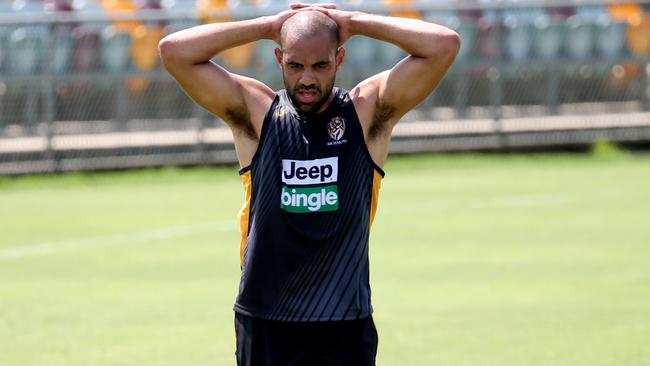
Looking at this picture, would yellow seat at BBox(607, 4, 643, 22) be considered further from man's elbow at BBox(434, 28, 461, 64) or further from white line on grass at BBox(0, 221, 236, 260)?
man's elbow at BBox(434, 28, 461, 64)

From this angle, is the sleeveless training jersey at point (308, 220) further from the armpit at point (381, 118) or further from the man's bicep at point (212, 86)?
the man's bicep at point (212, 86)

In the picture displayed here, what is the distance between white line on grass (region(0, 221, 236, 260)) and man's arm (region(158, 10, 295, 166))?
7.31m

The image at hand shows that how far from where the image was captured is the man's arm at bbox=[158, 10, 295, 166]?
5.16 metres

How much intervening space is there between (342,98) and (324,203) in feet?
1.38

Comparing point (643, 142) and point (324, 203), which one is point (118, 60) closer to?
point (643, 142)

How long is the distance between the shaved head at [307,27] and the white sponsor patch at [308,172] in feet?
1.40

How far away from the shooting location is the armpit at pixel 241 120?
5166 mm

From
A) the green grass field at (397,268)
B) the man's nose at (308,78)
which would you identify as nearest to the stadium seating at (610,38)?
the green grass field at (397,268)

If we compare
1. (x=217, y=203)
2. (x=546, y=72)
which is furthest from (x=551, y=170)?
(x=217, y=203)

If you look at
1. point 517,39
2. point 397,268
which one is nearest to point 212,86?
point 397,268

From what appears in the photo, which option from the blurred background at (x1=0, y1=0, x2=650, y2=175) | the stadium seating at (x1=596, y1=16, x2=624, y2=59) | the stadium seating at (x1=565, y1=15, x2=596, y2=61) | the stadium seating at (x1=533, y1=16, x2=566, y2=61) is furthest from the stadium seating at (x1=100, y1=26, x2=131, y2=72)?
the stadium seating at (x1=596, y1=16, x2=624, y2=59)

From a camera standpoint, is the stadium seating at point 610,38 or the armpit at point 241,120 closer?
the armpit at point 241,120

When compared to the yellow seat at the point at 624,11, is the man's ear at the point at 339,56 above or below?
above

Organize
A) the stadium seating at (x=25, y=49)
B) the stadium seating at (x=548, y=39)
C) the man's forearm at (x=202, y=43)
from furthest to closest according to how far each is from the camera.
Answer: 1. the stadium seating at (x=548, y=39)
2. the stadium seating at (x=25, y=49)
3. the man's forearm at (x=202, y=43)
